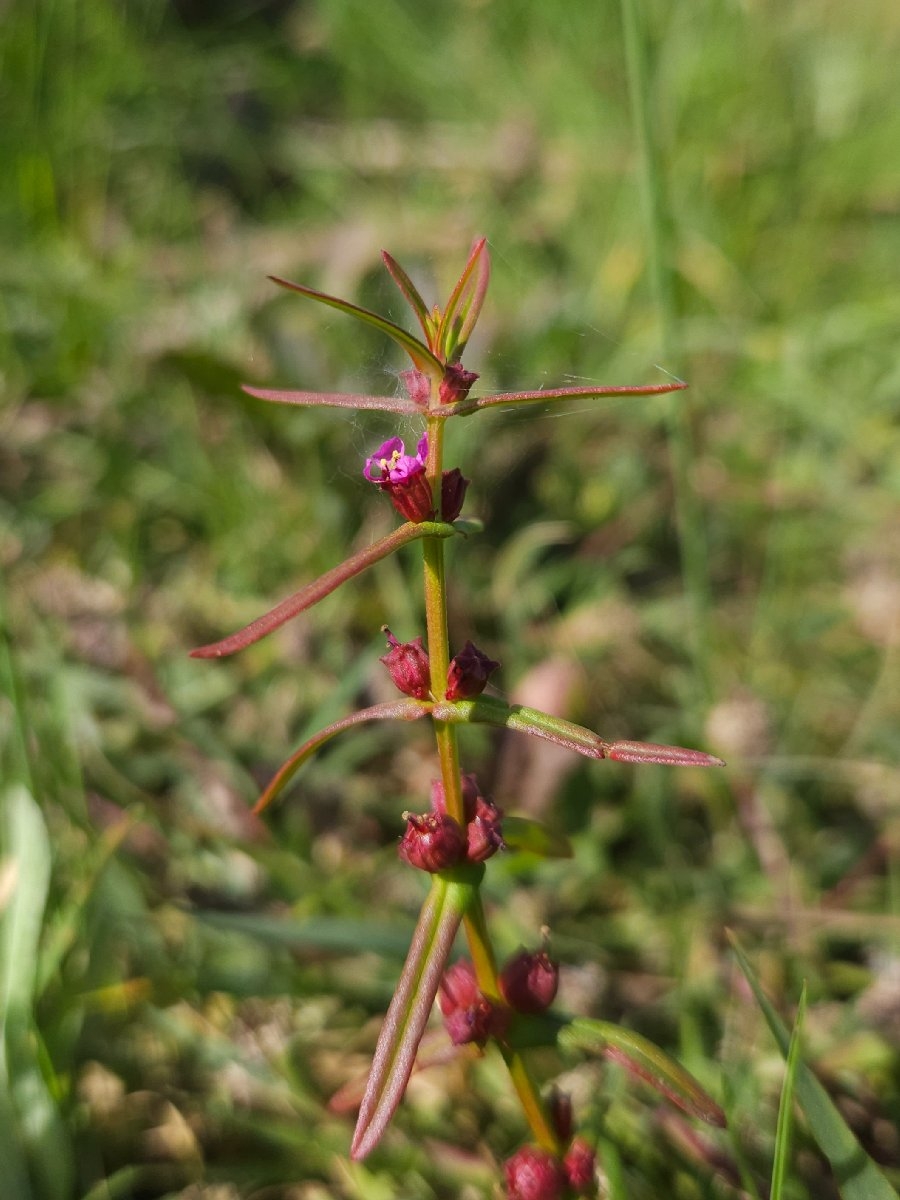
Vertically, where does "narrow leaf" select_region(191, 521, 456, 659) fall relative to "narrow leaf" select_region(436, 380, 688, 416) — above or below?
below

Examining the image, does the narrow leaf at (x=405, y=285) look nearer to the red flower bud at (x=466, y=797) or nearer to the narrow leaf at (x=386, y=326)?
the narrow leaf at (x=386, y=326)

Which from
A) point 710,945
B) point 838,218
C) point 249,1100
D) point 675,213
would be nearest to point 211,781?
point 249,1100

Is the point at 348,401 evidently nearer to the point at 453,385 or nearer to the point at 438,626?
the point at 453,385

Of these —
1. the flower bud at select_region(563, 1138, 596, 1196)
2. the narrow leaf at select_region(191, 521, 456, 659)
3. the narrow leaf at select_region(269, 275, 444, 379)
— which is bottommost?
the flower bud at select_region(563, 1138, 596, 1196)

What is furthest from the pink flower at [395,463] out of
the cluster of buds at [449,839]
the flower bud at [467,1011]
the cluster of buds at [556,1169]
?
the cluster of buds at [556,1169]

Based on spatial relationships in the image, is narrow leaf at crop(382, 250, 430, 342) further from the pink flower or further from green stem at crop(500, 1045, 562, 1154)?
green stem at crop(500, 1045, 562, 1154)

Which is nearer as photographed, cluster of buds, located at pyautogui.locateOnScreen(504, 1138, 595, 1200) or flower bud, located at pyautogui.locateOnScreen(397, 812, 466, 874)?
flower bud, located at pyautogui.locateOnScreen(397, 812, 466, 874)

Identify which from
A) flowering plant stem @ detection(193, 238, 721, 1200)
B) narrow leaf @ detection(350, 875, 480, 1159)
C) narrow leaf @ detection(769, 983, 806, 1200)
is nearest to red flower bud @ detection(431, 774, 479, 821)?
flowering plant stem @ detection(193, 238, 721, 1200)

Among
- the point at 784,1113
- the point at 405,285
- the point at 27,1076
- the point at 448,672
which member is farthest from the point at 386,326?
the point at 27,1076
